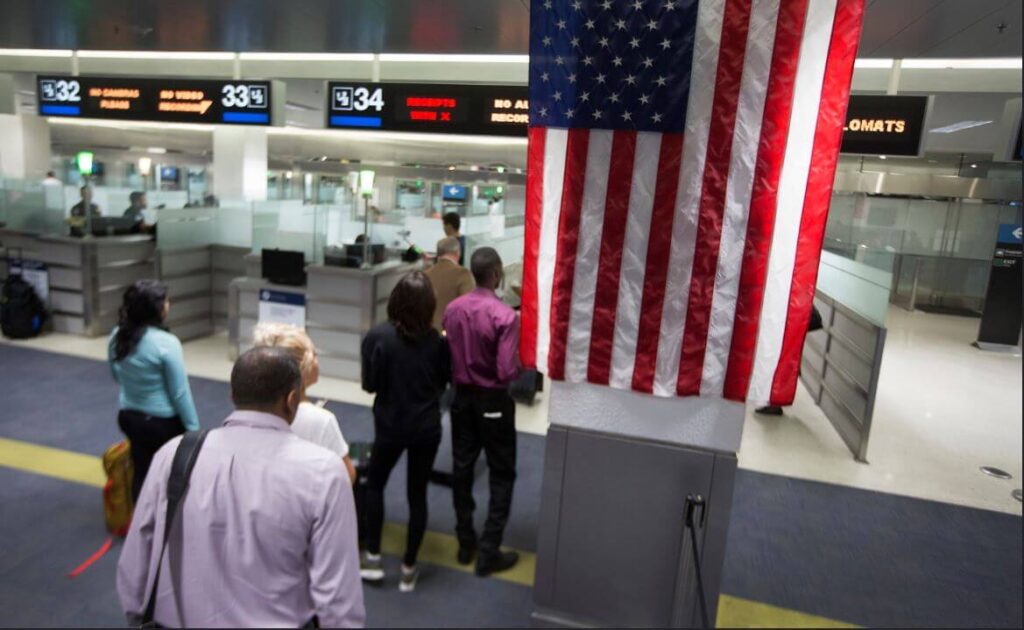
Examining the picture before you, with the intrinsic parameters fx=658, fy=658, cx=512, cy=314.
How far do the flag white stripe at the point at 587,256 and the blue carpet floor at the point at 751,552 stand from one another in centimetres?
144

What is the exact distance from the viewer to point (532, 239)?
112 inches

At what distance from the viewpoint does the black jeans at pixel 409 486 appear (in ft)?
11.3

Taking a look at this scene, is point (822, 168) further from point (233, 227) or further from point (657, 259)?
point (233, 227)

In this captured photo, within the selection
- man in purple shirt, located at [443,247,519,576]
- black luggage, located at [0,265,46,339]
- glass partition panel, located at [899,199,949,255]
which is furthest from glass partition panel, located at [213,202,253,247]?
glass partition panel, located at [899,199,949,255]

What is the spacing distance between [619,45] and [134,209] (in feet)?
27.6

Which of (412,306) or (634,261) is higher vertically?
(634,261)

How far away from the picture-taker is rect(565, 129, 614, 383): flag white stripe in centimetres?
266

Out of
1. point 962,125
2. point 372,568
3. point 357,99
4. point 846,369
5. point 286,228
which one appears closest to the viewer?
point 372,568

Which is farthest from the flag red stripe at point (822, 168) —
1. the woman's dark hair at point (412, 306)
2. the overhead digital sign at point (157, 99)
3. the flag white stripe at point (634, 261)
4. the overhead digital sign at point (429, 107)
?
the overhead digital sign at point (157, 99)

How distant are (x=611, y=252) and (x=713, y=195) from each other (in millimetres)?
454

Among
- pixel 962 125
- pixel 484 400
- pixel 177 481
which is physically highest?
pixel 962 125

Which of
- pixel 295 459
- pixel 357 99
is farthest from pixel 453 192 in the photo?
pixel 295 459

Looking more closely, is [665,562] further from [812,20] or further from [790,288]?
[812,20]

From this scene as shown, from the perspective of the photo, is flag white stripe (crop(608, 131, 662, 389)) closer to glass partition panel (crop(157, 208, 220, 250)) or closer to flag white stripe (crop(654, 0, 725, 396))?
flag white stripe (crop(654, 0, 725, 396))
